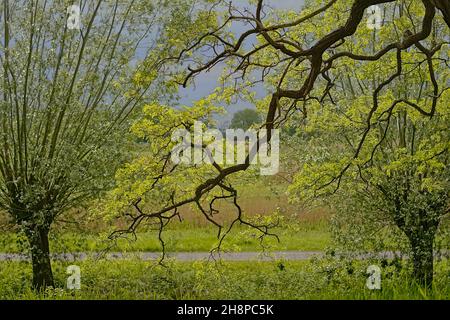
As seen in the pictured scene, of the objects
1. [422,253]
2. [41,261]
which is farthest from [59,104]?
[422,253]

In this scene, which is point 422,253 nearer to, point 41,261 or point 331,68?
point 331,68

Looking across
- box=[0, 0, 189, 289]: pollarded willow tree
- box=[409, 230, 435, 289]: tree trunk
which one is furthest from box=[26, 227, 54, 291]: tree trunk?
box=[409, 230, 435, 289]: tree trunk

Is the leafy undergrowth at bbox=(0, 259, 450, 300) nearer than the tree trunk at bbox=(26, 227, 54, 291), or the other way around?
the leafy undergrowth at bbox=(0, 259, 450, 300)

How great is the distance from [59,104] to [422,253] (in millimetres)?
6335

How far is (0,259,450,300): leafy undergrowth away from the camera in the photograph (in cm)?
900

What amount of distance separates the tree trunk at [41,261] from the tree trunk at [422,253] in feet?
20.1

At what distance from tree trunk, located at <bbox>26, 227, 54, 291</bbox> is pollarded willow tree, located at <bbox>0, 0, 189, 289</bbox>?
17 mm

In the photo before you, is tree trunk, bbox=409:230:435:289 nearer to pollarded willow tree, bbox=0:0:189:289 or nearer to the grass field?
the grass field

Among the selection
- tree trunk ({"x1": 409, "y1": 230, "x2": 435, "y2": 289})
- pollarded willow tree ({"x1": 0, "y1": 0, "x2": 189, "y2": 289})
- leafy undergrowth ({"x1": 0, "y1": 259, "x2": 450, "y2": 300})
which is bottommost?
leafy undergrowth ({"x1": 0, "y1": 259, "x2": 450, "y2": 300})

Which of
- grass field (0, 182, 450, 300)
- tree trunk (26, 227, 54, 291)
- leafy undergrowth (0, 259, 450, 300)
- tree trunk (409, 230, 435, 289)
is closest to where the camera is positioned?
leafy undergrowth (0, 259, 450, 300)

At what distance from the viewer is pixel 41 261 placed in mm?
11156

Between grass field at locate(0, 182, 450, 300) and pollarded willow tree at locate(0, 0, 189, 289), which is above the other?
pollarded willow tree at locate(0, 0, 189, 289)

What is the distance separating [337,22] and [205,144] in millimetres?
3321
